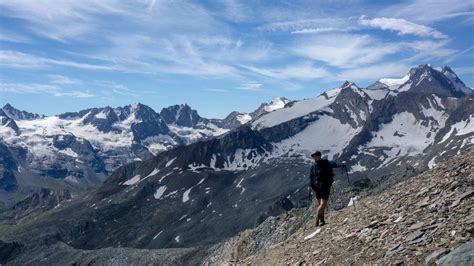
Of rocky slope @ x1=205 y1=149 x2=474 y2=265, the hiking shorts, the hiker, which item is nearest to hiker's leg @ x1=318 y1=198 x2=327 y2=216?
the hiker

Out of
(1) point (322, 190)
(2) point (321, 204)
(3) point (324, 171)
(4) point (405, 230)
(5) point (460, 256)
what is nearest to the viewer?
(5) point (460, 256)

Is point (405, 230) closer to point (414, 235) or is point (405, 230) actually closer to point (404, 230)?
point (404, 230)

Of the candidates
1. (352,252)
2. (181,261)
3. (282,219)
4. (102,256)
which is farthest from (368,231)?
(102,256)

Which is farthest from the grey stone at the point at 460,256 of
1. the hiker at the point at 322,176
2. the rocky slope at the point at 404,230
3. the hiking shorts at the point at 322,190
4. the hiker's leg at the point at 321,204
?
the hiker's leg at the point at 321,204

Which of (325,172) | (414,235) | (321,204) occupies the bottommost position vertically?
(414,235)

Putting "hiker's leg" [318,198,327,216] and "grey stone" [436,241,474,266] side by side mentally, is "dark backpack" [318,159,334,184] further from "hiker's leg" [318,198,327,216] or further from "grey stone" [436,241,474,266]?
"grey stone" [436,241,474,266]

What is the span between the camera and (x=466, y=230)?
13953 millimetres

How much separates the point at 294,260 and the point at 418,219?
20.0ft

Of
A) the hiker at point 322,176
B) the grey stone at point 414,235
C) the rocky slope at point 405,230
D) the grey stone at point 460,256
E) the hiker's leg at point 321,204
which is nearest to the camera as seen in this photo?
the grey stone at point 460,256

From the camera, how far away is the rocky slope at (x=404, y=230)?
14.0m

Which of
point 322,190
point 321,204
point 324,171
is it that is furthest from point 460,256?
point 321,204

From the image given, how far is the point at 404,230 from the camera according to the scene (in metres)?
16.6

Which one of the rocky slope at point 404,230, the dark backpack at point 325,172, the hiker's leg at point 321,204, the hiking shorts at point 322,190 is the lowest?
the rocky slope at point 404,230

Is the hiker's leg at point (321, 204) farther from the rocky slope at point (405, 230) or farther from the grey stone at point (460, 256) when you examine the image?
the grey stone at point (460, 256)
